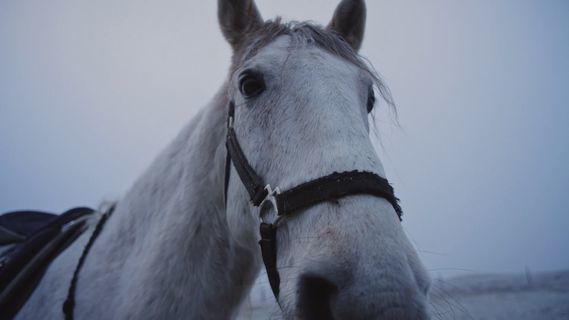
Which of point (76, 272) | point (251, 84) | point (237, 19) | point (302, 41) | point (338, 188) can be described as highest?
point (237, 19)

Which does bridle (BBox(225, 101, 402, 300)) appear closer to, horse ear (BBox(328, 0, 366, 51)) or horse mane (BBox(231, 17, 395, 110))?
horse mane (BBox(231, 17, 395, 110))

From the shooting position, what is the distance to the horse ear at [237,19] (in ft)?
7.01

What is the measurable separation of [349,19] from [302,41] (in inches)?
32.2

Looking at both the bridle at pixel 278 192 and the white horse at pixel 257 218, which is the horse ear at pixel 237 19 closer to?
the white horse at pixel 257 218

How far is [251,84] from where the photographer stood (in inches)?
66.9

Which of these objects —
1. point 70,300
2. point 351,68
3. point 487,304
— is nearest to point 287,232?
point 351,68

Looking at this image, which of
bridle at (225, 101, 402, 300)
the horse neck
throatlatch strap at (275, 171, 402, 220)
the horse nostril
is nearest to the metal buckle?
bridle at (225, 101, 402, 300)

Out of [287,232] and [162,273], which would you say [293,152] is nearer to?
[287,232]

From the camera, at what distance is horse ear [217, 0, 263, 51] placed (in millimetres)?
2137

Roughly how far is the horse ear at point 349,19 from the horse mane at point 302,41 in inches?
14.0

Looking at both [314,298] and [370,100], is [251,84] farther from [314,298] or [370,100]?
[314,298]

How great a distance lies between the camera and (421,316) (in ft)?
2.68

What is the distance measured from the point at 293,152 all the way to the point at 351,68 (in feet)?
2.44

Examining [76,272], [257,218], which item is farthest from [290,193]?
[76,272]
